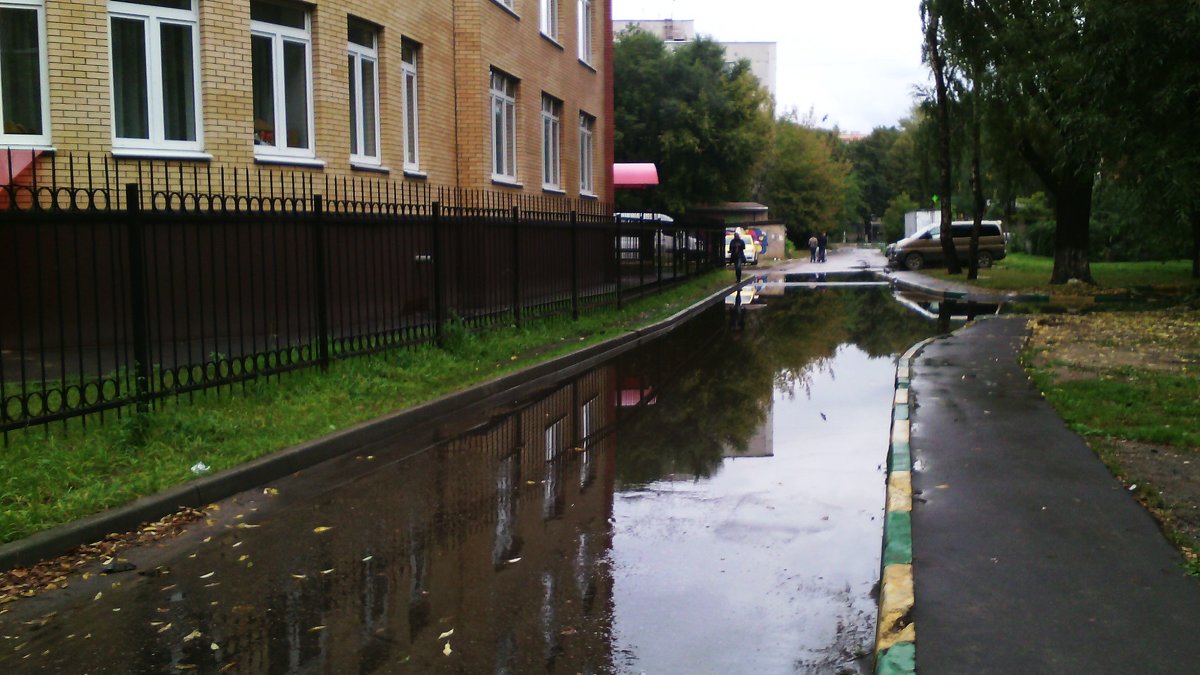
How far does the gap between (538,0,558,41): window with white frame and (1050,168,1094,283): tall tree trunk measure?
14254 mm

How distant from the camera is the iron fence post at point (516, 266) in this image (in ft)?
52.6

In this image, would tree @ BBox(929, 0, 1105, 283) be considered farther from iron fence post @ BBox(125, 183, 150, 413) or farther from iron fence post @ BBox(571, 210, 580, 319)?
iron fence post @ BBox(125, 183, 150, 413)

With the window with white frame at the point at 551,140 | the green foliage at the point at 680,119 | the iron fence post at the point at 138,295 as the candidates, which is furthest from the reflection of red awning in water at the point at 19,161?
the green foliage at the point at 680,119

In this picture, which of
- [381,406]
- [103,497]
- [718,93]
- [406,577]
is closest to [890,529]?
[406,577]

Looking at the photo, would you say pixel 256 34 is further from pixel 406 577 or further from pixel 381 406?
pixel 406 577

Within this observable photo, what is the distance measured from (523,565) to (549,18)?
21.2 metres

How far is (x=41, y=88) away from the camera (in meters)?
12.8

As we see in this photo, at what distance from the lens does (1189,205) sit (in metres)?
18.6

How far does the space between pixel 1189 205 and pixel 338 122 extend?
46.1 ft

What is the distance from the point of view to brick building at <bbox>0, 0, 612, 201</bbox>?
1273 cm

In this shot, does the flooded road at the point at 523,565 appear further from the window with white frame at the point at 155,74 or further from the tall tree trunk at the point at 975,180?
the tall tree trunk at the point at 975,180

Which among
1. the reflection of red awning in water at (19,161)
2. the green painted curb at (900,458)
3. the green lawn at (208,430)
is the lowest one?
the green painted curb at (900,458)

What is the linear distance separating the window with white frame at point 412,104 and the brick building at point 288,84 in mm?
24

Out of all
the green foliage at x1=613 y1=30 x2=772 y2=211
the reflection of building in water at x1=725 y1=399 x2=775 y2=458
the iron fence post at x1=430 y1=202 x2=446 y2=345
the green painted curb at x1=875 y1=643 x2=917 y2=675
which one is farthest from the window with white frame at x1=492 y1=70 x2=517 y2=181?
the green foliage at x1=613 y1=30 x2=772 y2=211
